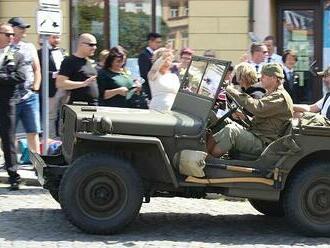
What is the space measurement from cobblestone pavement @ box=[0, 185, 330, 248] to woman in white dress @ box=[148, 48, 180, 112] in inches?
44.1

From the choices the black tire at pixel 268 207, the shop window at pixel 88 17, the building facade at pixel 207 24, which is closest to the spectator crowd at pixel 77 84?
the black tire at pixel 268 207

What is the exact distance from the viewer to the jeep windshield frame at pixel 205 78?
6633mm

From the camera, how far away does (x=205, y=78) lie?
22.6 ft

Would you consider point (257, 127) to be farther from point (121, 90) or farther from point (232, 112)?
point (121, 90)

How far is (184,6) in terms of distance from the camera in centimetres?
1325

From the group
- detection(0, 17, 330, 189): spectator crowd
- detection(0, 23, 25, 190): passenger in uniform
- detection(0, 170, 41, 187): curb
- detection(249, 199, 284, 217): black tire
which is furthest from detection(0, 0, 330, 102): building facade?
detection(249, 199, 284, 217): black tire

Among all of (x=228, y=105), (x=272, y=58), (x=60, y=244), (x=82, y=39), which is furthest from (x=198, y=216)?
(x=272, y=58)

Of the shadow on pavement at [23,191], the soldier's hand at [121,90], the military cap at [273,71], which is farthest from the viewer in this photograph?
the soldier's hand at [121,90]

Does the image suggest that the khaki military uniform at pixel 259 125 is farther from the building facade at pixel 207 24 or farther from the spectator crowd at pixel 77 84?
the building facade at pixel 207 24

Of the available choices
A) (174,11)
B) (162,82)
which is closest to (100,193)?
(162,82)

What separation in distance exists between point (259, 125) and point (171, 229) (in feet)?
4.10

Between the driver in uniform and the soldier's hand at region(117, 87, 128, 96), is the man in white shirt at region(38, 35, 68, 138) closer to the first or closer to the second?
the soldier's hand at region(117, 87, 128, 96)

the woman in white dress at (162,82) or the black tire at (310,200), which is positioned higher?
the woman in white dress at (162,82)

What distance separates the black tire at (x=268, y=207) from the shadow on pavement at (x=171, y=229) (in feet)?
0.19
